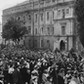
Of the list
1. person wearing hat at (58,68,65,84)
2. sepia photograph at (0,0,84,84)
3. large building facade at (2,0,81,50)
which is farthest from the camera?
large building facade at (2,0,81,50)

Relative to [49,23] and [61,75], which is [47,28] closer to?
[49,23]

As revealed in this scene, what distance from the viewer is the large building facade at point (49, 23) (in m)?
38.8

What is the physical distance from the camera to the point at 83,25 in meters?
31.6

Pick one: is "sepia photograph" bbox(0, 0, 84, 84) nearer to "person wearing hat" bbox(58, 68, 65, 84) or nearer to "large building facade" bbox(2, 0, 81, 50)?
"large building facade" bbox(2, 0, 81, 50)

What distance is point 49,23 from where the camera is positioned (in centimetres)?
4503

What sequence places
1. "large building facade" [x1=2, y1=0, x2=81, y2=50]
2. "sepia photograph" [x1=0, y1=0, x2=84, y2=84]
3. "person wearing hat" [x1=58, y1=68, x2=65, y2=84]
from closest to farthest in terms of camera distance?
"person wearing hat" [x1=58, y1=68, x2=65, y2=84]
"sepia photograph" [x1=0, y1=0, x2=84, y2=84]
"large building facade" [x1=2, y1=0, x2=81, y2=50]

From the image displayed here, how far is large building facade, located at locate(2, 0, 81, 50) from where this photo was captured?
3884cm

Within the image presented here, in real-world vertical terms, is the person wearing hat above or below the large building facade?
below

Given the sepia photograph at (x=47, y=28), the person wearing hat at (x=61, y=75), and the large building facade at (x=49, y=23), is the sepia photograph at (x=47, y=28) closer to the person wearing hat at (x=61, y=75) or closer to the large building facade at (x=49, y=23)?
the large building facade at (x=49, y=23)

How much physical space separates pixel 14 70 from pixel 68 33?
28.5 meters

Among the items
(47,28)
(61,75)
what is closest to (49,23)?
(47,28)

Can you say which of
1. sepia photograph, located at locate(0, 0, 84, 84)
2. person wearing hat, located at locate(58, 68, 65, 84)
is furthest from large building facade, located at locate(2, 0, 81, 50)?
person wearing hat, located at locate(58, 68, 65, 84)

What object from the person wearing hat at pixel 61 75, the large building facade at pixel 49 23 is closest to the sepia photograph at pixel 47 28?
the large building facade at pixel 49 23

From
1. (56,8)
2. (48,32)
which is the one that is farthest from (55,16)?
(48,32)
